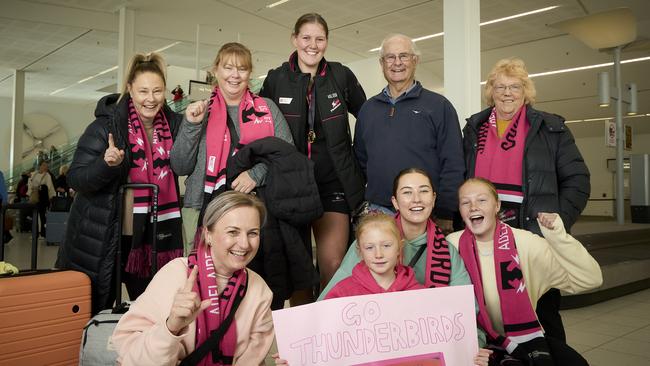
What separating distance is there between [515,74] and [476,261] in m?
1.09

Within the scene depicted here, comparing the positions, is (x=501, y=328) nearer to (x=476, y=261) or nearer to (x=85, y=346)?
(x=476, y=261)

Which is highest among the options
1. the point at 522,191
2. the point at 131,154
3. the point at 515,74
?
the point at 515,74

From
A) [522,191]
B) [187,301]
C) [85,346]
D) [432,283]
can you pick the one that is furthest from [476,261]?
[85,346]

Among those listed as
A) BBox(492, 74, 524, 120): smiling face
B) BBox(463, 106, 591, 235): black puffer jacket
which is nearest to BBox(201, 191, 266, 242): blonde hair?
BBox(463, 106, 591, 235): black puffer jacket

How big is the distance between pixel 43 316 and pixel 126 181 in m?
0.69

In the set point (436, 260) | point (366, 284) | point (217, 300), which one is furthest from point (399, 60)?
point (217, 300)

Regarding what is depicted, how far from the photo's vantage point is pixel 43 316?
2.15m

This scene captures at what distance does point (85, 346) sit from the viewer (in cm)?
196

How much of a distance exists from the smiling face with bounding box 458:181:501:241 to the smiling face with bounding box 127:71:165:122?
61.6 inches

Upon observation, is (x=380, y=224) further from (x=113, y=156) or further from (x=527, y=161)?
(x=113, y=156)

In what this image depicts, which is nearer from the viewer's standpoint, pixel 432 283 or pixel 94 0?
pixel 432 283

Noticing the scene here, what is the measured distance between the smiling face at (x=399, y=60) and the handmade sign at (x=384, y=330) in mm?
1273

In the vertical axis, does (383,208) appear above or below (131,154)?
below

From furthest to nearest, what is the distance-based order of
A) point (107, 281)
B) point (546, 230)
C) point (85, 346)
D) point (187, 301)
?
point (107, 281) → point (546, 230) → point (85, 346) → point (187, 301)
